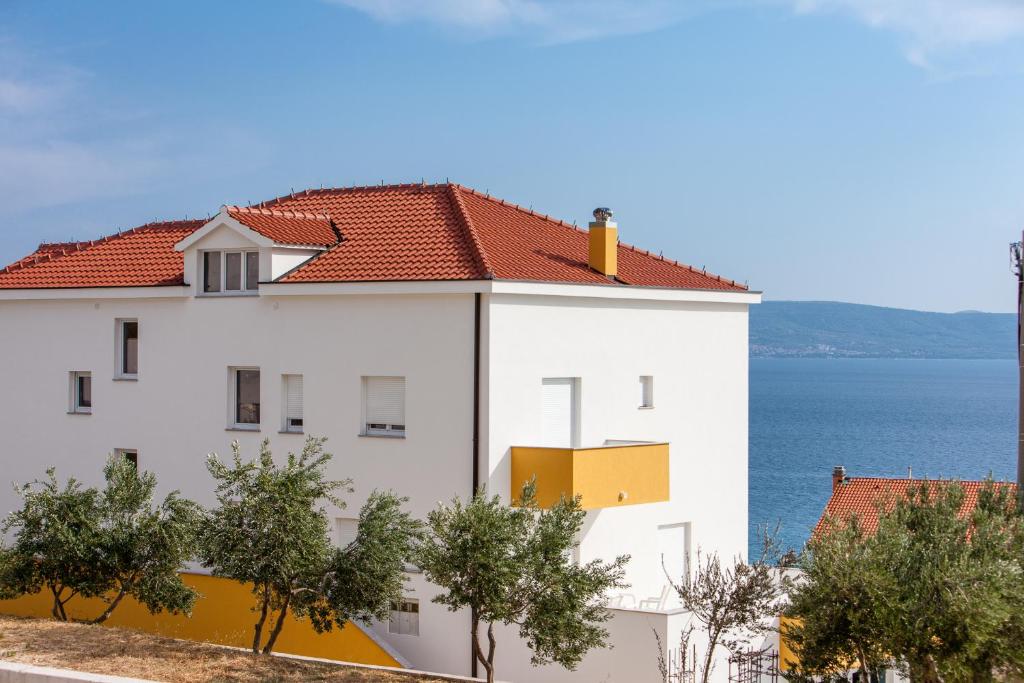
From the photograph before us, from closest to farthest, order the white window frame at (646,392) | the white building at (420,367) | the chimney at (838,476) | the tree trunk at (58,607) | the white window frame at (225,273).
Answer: the tree trunk at (58,607), the white building at (420,367), the white window frame at (225,273), the white window frame at (646,392), the chimney at (838,476)

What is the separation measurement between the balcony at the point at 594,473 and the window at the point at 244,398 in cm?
647

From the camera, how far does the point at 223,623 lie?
28938mm

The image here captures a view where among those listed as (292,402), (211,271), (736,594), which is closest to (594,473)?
(736,594)

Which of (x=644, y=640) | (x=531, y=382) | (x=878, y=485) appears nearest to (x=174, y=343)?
(x=531, y=382)

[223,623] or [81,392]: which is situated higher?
[81,392]

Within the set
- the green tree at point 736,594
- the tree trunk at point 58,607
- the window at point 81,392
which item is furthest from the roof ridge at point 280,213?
the green tree at point 736,594

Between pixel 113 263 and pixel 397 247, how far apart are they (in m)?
8.11

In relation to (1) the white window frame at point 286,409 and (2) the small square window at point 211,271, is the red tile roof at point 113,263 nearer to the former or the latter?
(2) the small square window at point 211,271

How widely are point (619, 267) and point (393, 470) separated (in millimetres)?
7475

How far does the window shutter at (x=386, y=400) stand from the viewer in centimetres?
2798

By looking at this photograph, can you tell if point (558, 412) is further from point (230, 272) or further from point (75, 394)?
point (75, 394)

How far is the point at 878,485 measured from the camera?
57.1m

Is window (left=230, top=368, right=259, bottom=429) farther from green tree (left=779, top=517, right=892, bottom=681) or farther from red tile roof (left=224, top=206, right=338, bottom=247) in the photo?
green tree (left=779, top=517, right=892, bottom=681)

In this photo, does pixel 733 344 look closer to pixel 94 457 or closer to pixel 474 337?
pixel 474 337
